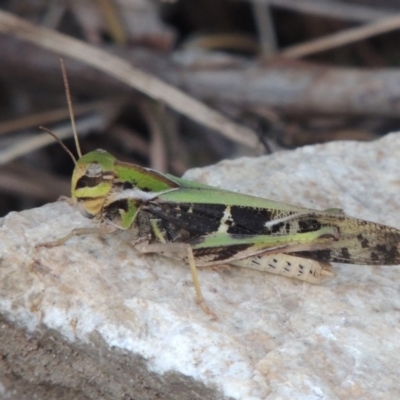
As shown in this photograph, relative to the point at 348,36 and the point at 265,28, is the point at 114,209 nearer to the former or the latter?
the point at 348,36

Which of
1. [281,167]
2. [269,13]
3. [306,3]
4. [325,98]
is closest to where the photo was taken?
[281,167]

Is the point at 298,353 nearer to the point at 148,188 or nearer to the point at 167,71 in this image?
the point at 148,188

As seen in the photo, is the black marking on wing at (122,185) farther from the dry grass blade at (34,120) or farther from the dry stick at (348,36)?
the dry stick at (348,36)

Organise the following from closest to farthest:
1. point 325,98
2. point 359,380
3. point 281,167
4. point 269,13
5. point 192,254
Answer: point 359,380
point 192,254
point 281,167
point 325,98
point 269,13

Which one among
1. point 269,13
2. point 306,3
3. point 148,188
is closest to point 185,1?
point 269,13

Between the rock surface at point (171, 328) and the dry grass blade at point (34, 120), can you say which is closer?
the rock surface at point (171, 328)

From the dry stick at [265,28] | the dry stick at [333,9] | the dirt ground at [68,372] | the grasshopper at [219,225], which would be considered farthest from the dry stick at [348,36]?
the dirt ground at [68,372]

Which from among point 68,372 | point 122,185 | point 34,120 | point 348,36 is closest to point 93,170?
point 122,185
